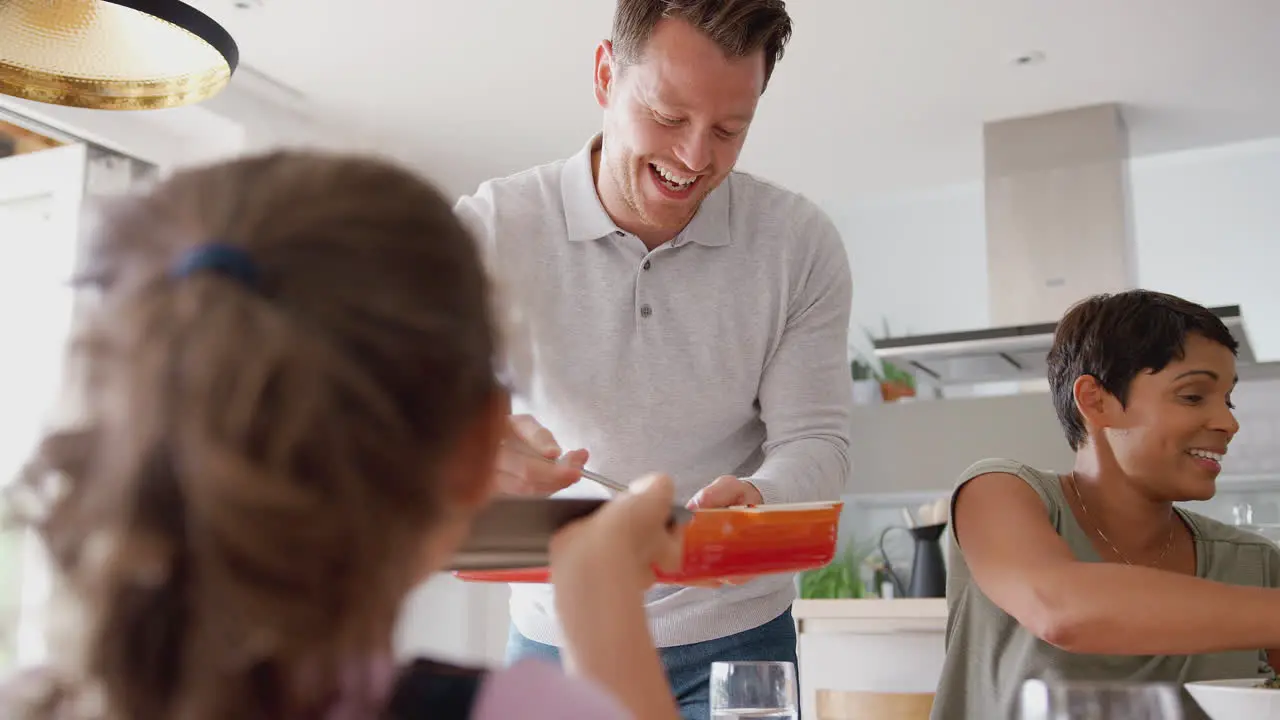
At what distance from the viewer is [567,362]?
1615 mm

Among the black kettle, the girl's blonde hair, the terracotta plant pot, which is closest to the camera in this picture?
the girl's blonde hair

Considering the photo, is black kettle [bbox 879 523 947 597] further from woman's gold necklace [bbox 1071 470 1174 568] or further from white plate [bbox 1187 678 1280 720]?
white plate [bbox 1187 678 1280 720]

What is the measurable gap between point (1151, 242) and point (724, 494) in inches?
178

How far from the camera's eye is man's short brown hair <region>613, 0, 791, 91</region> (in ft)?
5.05

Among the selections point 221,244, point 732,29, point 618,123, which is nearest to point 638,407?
point 618,123

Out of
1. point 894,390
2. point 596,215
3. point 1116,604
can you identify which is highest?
point 894,390

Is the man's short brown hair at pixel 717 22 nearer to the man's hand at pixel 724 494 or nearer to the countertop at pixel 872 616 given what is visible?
the man's hand at pixel 724 494

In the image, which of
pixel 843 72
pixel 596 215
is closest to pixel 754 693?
pixel 596 215

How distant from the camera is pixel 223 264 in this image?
52cm

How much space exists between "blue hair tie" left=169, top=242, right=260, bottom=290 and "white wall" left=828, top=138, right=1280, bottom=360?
502 centimetres

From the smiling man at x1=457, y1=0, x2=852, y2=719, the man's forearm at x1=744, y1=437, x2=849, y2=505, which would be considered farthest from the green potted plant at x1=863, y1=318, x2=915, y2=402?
the man's forearm at x1=744, y1=437, x2=849, y2=505

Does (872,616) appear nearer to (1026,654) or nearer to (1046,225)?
(1046,225)

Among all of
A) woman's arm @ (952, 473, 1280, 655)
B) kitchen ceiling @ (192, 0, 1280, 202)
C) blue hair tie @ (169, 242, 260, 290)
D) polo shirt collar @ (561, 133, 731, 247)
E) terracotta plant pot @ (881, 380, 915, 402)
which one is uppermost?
kitchen ceiling @ (192, 0, 1280, 202)

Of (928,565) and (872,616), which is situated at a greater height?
(928,565)
